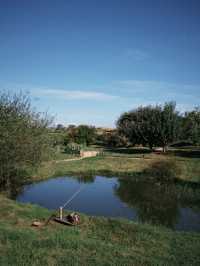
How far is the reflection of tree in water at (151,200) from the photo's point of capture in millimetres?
16844

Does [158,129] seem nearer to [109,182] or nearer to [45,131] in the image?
[109,182]

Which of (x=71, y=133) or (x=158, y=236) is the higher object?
(x=71, y=133)

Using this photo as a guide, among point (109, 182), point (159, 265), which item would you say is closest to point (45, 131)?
point (109, 182)

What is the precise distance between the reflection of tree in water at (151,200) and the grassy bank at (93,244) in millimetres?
3197

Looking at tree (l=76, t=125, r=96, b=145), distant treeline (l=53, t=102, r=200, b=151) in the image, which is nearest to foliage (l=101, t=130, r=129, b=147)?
tree (l=76, t=125, r=96, b=145)

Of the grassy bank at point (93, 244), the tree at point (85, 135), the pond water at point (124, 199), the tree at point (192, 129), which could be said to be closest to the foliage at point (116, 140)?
the tree at point (85, 135)

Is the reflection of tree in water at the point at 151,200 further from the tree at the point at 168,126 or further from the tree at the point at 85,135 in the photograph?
the tree at the point at 85,135

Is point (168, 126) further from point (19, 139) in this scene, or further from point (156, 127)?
point (19, 139)

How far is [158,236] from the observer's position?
12430 mm

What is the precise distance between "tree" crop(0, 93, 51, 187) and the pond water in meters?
2.26

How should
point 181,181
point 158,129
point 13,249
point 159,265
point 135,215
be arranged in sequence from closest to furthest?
point 159,265
point 13,249
point 135,215
point 181,181
point 158,129

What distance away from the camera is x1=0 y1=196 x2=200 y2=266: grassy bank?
30.9 feet

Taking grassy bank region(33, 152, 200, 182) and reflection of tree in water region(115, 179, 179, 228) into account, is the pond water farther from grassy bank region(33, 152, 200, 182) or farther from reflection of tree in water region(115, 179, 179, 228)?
grassy bank region(33, 152, 200, 182)

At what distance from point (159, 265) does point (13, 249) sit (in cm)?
511
